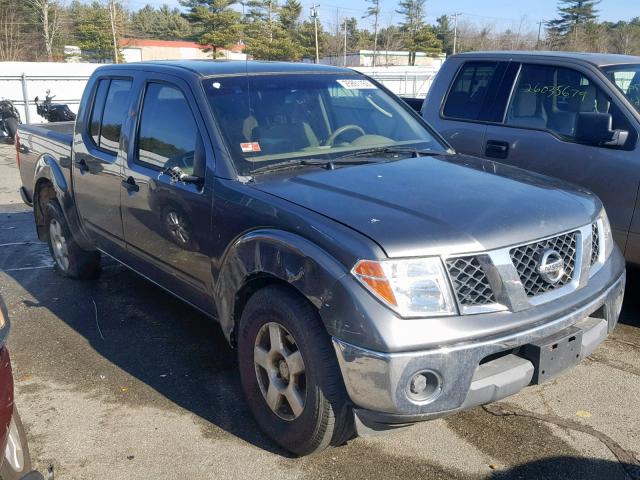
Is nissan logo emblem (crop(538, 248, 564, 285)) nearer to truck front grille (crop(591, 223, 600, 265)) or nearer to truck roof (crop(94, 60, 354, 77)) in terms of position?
truck front grille (crop(591, 223, 600, 265))

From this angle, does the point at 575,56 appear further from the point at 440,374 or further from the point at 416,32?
the point at 416,32

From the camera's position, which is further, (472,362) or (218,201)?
(218,201)

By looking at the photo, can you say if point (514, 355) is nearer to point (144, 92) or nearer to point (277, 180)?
point (277, 180)

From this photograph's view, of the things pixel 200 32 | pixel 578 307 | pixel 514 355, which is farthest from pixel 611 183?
pixel 200 32

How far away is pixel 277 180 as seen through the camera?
3416 mm

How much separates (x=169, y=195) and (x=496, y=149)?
9.31 feet

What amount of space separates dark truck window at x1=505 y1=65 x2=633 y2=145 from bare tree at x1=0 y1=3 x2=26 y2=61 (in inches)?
2156

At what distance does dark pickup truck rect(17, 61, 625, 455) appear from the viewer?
265 cm

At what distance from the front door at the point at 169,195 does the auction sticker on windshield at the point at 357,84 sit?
3.62 ft

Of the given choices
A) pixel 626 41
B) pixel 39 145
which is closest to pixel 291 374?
pixel 39 145

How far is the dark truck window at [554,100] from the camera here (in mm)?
4965

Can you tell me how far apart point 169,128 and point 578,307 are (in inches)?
101

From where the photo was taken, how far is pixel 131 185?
4270 mm

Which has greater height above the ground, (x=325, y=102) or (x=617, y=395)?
(x=325, y=102)
